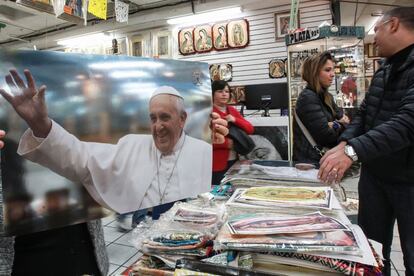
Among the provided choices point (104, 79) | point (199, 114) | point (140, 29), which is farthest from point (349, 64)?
point (140, 29)

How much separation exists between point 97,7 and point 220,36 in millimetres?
4188

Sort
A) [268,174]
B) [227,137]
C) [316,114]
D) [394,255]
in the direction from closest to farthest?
[268,174]
[227,137]
[316,114]
[394,255]

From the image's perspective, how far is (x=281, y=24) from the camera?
5902 mm

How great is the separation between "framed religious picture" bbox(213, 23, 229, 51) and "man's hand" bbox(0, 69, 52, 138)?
19.1 ft

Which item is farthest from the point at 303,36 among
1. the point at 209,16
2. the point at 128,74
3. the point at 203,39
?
the point at 128,74

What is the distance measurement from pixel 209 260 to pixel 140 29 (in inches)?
280

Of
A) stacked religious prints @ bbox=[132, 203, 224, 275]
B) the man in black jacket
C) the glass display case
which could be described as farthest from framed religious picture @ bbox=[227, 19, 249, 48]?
stacked religious prints @ bbox=[132, 203, 224, 275]

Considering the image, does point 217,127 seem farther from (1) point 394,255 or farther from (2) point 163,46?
(2) point 163,46

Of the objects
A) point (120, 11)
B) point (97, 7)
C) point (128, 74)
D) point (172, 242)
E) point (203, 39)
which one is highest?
point (203, 39)

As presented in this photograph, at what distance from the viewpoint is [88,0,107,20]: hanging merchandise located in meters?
2.41

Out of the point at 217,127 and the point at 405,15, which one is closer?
the point at 217,127

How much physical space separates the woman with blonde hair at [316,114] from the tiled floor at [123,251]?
1.18 feet

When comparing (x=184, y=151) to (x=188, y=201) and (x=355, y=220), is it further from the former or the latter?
(x=355, y=220)

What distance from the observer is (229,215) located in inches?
41.2
